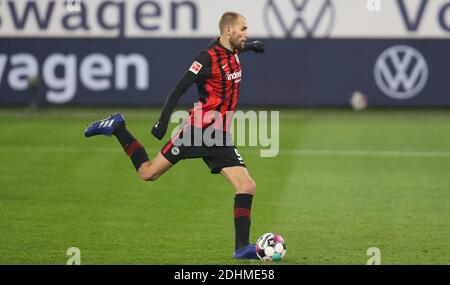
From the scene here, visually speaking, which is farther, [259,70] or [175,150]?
[259,70]

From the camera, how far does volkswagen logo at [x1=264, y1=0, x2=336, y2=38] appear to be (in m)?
24.5

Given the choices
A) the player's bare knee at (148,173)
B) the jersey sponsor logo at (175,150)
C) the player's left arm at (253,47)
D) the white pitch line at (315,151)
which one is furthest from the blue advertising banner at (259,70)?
the jersey sponsor logo at (175,150)

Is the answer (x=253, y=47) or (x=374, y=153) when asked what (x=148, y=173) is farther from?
(x=374, y=153)

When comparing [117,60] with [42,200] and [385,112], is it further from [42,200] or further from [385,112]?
[42,200]

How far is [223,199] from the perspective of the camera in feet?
46.4

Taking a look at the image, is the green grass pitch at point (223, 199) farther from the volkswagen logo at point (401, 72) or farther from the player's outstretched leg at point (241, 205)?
the volkswagen logo at point (401, 72)

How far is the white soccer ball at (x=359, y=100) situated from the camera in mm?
25062

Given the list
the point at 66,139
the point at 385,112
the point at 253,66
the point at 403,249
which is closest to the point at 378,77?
the point at 385,112

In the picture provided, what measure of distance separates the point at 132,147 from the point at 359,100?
14.4 metres

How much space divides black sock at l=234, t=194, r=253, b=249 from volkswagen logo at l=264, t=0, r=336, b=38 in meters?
14.6

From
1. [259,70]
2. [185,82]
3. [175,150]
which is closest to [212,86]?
A: [185,82]

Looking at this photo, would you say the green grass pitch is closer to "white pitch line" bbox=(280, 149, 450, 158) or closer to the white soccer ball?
"white pitch line" bbox=(280, 149, 450, 158)

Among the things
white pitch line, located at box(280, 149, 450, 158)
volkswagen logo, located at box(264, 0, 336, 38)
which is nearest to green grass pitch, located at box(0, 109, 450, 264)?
white pitch line, located at box(280, 149, 450, 158)

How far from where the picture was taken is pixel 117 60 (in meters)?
25.0
